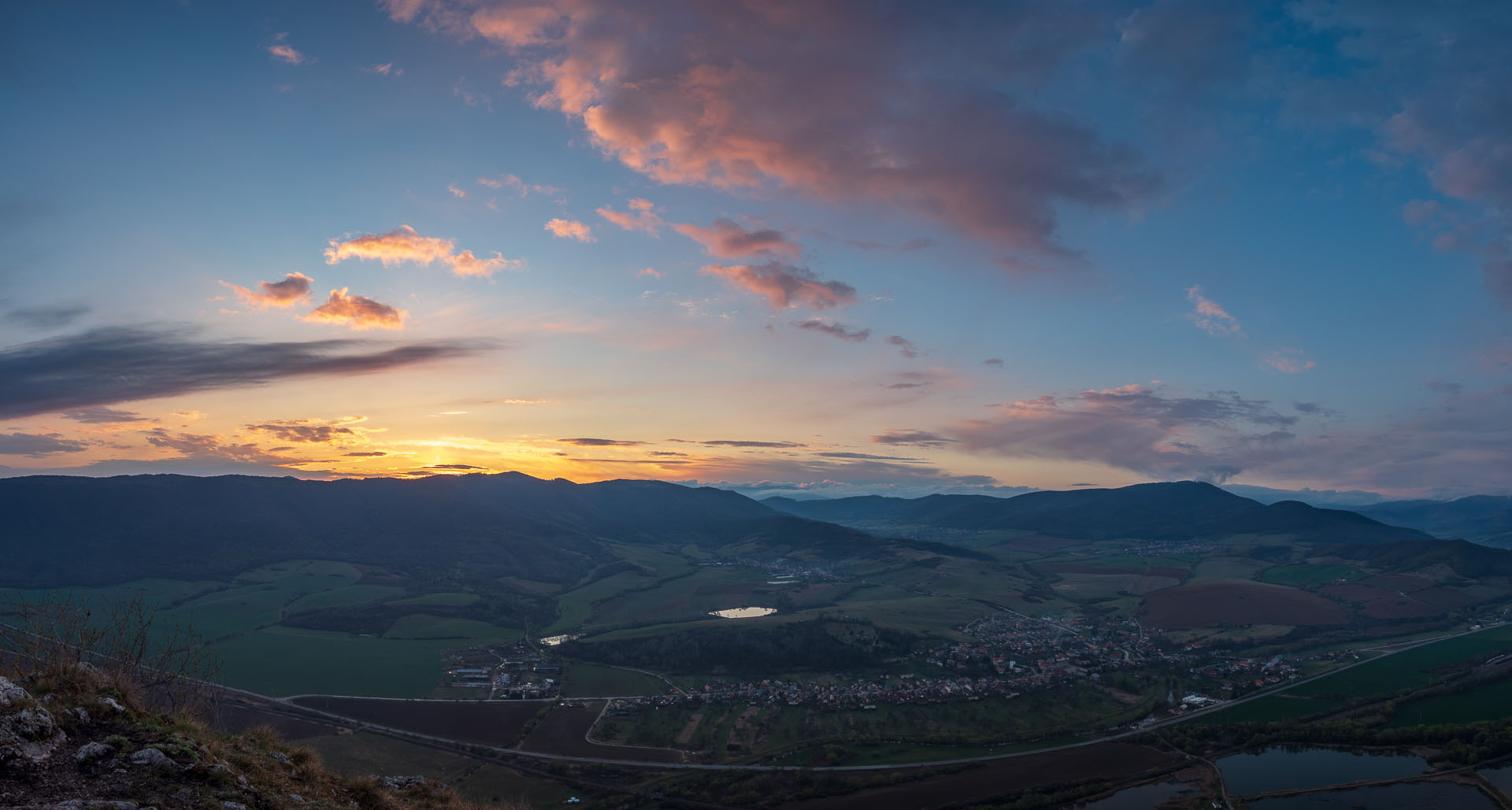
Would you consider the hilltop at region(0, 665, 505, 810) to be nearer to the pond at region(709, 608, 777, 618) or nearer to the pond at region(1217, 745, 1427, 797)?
the pond at region(1217, 745, 1427, 797)

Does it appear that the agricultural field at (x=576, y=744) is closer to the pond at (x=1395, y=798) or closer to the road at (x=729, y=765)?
the road at (x=729, y=765)

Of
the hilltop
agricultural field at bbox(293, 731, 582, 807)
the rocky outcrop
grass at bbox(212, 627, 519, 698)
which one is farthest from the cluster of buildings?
the rocky outcrop

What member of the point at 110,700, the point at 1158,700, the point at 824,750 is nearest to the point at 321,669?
the point at 824,750

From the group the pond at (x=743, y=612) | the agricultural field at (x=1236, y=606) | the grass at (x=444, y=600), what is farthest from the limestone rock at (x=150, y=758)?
the agricultural field at (x=1236, y=606)

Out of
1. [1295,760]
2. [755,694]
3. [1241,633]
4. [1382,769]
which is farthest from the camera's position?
[1241,633]

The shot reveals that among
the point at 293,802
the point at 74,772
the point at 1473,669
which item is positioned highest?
the point at 74,772

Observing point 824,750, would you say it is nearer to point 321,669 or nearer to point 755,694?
point 755,694
